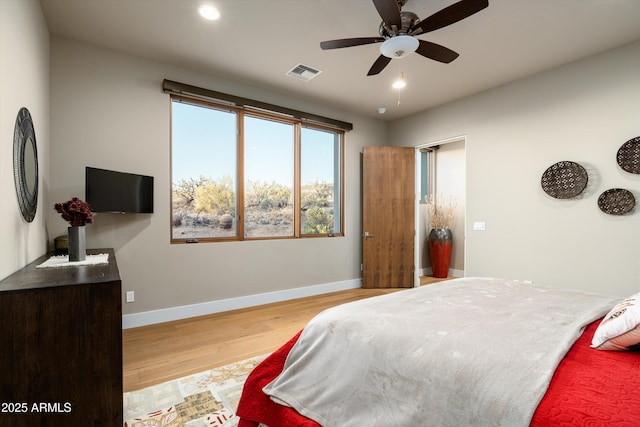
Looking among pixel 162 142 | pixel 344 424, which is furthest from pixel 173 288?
pixel 344 424

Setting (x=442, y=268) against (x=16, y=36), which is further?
(x=442, y=268)

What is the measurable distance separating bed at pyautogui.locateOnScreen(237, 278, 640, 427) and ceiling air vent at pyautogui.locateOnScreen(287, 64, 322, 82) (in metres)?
2.80

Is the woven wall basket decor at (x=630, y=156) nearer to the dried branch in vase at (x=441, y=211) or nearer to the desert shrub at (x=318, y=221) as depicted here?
the dried branch in vase at (x=441, y=211)

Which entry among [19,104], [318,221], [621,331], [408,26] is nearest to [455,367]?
[621,331]

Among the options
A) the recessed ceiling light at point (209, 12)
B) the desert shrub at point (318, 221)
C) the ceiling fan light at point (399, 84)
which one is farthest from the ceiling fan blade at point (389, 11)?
the desert shrub at point (318, 221)

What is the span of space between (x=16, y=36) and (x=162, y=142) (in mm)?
1621

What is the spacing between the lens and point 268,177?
4.21 metres

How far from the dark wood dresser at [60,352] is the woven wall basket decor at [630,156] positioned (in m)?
4.21

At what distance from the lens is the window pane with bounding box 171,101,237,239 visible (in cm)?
354

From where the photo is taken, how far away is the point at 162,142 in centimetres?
338

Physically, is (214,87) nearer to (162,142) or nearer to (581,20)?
(162,142)

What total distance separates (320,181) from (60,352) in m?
3.77

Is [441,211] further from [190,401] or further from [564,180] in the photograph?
[190,401]

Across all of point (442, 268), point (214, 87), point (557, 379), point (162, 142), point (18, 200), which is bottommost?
point (442, 268)
